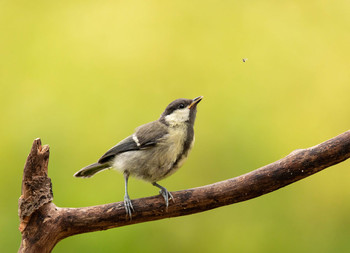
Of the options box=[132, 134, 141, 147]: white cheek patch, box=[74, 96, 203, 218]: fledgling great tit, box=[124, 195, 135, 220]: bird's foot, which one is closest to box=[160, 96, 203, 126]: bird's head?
box=[74, 96, 203, 218]: fledgling great tit

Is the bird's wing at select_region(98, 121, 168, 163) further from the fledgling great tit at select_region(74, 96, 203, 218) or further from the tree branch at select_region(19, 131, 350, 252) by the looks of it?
the tree branch at select_region(19, 131, 350, 252)

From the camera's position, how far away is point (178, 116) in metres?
2.12

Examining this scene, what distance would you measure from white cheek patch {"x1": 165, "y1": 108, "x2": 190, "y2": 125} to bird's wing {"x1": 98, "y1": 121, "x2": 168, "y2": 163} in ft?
0.15

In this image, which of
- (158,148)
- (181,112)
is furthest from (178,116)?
(158,148)

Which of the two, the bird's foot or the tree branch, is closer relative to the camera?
the tree branch

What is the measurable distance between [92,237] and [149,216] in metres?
0.65

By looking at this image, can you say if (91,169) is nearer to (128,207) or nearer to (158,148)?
(158,148)

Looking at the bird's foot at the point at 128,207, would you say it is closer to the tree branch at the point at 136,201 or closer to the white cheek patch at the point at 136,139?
the tree branch at the point at 136,201

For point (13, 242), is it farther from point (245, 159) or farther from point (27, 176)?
point (245, 159)

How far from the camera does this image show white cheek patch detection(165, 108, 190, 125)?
2.11 m

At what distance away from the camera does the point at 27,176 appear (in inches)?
64.8

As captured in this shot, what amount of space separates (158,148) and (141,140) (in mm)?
103

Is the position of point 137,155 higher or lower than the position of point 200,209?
higher

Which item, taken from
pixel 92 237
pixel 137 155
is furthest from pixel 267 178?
pixel 92 237
